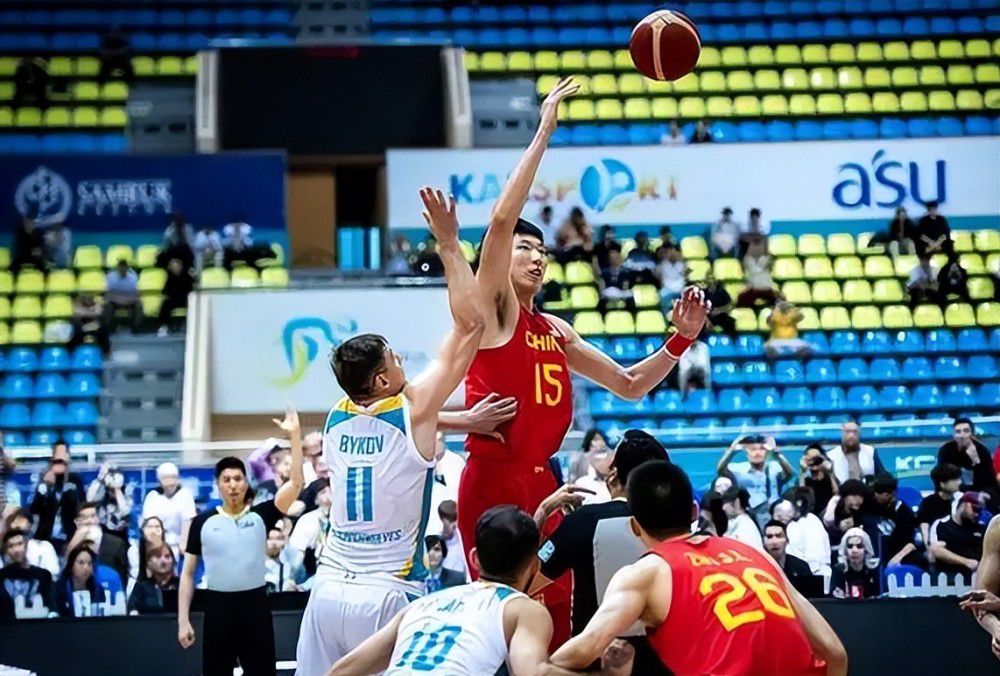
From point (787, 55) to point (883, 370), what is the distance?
7.09 metres

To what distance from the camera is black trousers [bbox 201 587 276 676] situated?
838 centimetres

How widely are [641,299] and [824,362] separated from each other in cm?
209

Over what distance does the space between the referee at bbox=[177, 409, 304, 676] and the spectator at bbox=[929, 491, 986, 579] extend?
14.1ft

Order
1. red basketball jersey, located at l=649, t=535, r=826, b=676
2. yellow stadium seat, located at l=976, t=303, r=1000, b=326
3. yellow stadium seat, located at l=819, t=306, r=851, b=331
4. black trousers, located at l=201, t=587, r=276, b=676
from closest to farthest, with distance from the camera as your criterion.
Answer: red basketball jersey, located at l=649, t=535, r=826, b=676 → black trousers, located at l=201, t=587, r=276, b=676 → yellow stadium seat, located at l=976, t=303, r=1000, b=326 → yellow stadium seat, located at l=819, t=306, r=851, b=331

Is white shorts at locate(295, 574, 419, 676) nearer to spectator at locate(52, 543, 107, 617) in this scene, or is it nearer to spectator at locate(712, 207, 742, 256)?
spectator at locate(52, 543, 107, 617)

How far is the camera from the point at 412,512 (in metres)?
5.73

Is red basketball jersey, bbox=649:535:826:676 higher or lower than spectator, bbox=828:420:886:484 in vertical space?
lower

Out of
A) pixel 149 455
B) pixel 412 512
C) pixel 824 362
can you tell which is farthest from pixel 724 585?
pixel 824 362

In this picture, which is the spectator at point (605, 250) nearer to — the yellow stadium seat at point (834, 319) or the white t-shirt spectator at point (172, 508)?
the yellow stadium seat at point (834, 319)

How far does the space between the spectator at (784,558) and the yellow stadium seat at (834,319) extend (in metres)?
8.52

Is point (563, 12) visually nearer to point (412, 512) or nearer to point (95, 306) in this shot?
point (95, 306)

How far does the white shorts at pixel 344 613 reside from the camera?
18.6 feet

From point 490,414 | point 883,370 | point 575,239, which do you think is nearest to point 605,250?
point 575,239

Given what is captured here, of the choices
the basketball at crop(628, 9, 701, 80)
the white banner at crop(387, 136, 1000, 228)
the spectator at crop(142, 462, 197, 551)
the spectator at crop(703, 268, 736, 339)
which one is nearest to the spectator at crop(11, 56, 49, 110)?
the white banner at crop(387, 136, 1000, 228)
